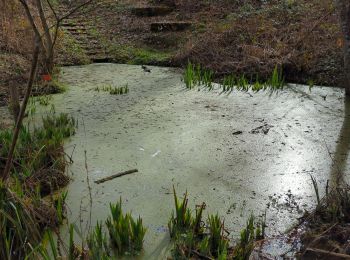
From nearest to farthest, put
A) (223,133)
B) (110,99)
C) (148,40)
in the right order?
(223,133), (110,99), (148,40)

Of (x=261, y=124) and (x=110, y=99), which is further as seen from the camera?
(x=110, y=99)

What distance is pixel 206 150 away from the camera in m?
3.52

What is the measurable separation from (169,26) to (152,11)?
4.70ft

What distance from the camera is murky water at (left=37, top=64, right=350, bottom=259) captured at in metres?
2.69

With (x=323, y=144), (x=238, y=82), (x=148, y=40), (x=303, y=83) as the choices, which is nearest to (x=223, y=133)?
(x=323, y=144)

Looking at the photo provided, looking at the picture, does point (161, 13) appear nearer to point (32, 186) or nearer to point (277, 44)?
point (277, 44)

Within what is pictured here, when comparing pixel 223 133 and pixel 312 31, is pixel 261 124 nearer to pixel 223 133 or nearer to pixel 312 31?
pixel 223 133

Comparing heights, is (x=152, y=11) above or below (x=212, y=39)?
above

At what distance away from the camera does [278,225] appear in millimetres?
2438

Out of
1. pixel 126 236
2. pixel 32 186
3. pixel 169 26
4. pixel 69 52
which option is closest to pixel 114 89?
pixel 69 52

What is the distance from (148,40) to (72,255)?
244 inches

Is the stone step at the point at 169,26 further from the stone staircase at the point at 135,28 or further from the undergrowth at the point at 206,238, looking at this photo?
the undergrowth at the point at 206,238

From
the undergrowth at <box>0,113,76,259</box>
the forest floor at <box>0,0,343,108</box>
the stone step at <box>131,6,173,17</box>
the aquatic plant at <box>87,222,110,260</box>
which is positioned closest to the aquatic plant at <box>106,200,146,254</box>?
the aquatic plant at <box>87,222,110,260</box>

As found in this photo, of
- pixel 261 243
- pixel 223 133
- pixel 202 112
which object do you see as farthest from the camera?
A: pixel 202 112
